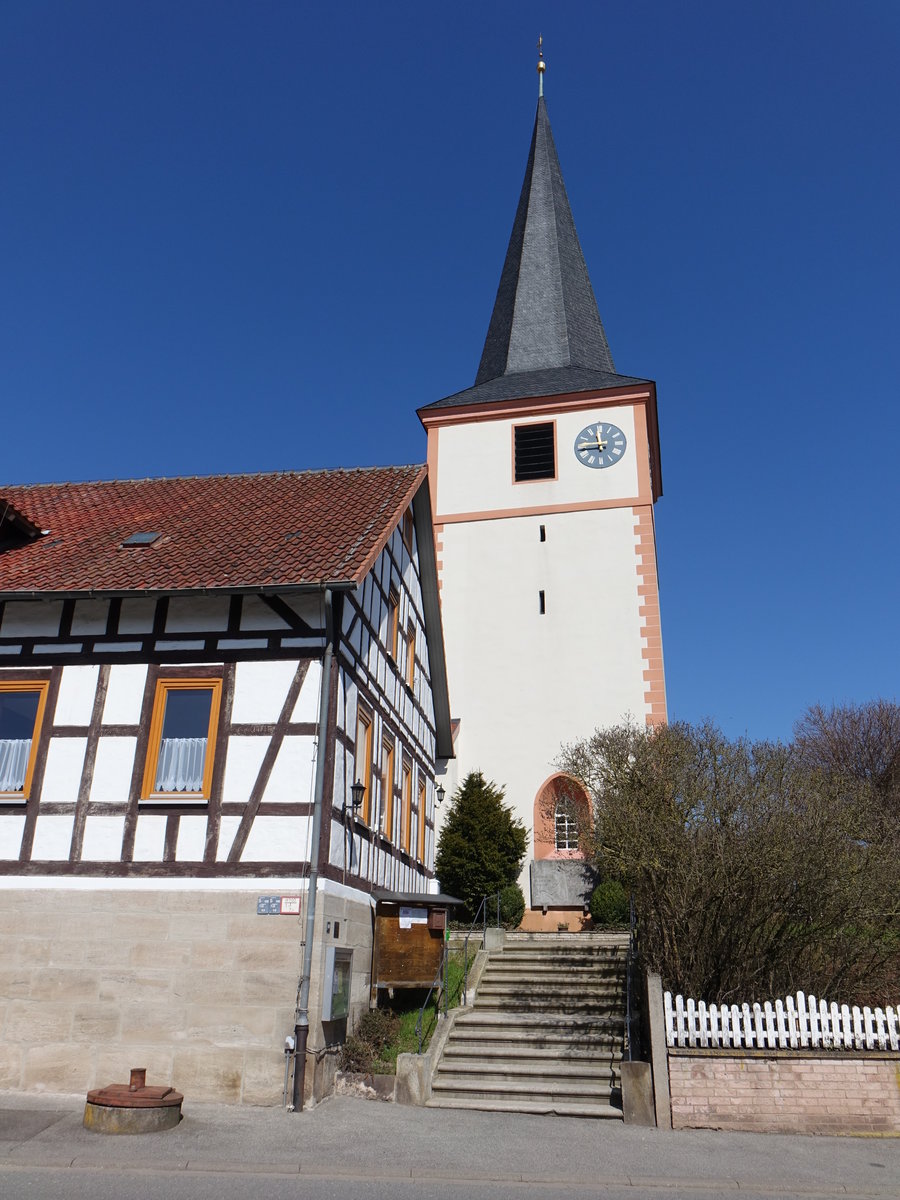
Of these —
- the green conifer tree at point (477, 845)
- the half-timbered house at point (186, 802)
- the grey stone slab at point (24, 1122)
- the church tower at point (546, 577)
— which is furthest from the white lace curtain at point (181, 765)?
the church tower at point (546, 577)

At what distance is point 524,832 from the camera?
23406 mm

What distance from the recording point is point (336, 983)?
1166cm

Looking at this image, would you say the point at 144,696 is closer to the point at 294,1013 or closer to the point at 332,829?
the point at 332,829

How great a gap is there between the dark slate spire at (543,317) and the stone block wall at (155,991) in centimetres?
1992

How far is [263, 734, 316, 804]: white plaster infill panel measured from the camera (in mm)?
11711

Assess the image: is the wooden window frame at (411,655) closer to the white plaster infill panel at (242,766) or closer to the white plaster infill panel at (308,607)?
the white plaster infill panel at (308,607)

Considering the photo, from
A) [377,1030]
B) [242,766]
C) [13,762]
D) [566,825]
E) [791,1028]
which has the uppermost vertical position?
[566,825]

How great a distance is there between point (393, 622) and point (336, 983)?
6211 millimetres

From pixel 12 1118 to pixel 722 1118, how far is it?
23.1 ft

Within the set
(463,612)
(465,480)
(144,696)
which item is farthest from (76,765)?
(465,480)

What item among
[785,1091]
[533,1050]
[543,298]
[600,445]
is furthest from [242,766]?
[543,298]

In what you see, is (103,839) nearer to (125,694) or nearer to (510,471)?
(125,694)

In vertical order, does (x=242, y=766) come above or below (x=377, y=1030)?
above

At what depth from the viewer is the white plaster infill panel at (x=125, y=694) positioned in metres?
12.4
